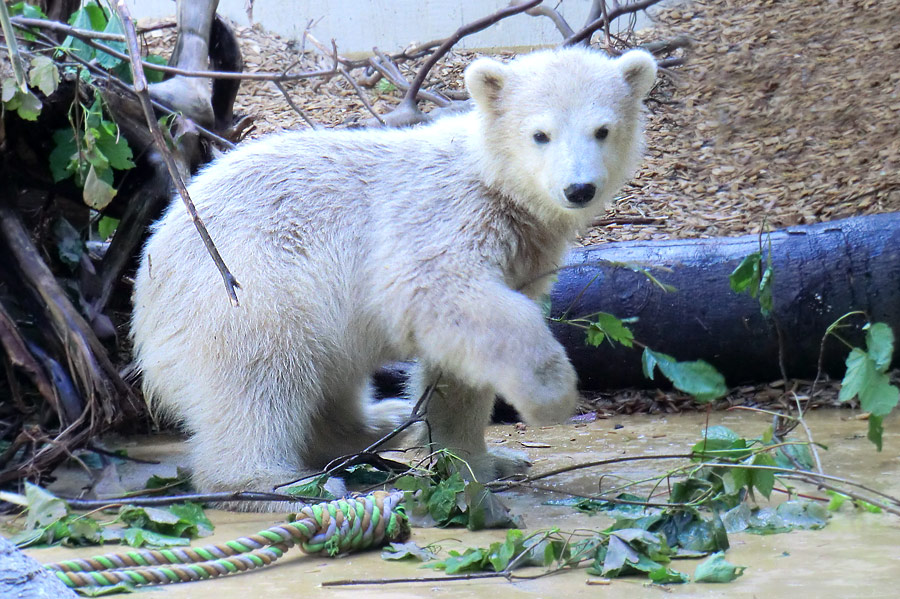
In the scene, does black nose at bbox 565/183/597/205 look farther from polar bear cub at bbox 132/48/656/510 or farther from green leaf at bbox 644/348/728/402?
green leaf at bbox 644/348/728/402

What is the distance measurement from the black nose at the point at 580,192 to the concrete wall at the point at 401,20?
22.8 ft

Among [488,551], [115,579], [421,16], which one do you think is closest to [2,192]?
[115,579]

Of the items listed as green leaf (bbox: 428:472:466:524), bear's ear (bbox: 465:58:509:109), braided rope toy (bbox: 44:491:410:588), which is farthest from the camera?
bear's ear (bbox: 465:58:509:109)

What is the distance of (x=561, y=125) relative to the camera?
3.70 metres

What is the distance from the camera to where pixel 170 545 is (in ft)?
9.64

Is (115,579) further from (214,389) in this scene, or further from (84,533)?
(214,389)

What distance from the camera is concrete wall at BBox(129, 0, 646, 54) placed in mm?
10203

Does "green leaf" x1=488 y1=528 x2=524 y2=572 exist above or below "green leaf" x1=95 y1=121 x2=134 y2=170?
below

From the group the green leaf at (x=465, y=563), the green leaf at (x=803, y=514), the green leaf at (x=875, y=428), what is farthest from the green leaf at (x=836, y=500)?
the green leaf at (x=465, y=563)

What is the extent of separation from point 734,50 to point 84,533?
27.8 ft

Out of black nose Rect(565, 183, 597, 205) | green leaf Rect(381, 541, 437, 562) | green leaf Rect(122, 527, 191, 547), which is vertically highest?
black nose Rect(565, 183, 597, 205)

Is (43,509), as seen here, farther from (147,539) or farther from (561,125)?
(561,125)

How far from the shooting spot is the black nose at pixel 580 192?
3.53m

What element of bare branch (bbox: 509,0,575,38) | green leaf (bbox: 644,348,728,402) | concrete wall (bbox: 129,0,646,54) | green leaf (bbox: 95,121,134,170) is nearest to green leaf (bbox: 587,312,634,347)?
green leaf (bbox: 644,348,728,402)
